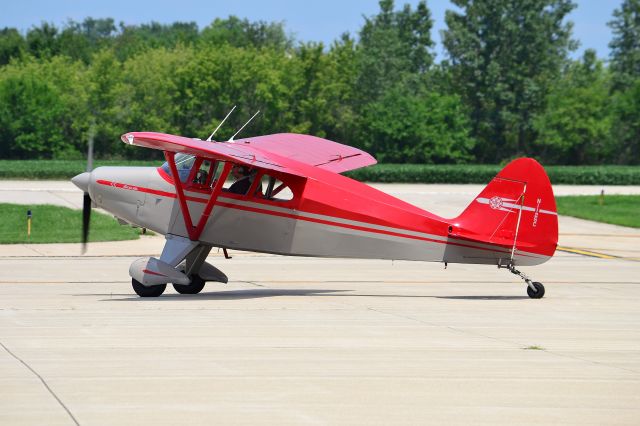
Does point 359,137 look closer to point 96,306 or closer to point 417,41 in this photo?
point 417,41

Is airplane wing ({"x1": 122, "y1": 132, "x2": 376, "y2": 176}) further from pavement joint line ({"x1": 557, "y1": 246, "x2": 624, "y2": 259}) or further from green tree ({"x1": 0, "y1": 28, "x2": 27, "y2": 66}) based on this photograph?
green tree ({"x1": 0, "y1": 28, "x2": 27, "y2": 66})

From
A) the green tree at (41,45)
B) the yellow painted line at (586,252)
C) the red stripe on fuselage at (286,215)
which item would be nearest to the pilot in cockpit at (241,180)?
the red stripe on fuselage at (286,215)

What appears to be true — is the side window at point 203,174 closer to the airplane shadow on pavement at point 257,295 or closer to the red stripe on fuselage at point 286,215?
the red stripe on fuselage at point 286,215

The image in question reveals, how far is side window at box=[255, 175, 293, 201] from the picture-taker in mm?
16625

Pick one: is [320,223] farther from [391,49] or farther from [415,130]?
[391,49]

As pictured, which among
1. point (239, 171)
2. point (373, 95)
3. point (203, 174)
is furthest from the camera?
point (373, 95)

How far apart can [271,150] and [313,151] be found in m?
1.00

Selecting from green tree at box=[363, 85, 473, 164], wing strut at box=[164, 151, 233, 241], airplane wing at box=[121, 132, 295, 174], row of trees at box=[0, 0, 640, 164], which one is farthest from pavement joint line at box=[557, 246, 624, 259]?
green tree at box=[363, 85, 473, 164]

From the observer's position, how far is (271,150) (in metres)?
18.0

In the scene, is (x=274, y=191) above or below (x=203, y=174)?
below

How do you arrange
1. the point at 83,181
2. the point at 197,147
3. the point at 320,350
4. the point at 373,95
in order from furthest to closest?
the point at 373,95
the point at 83,181
the point at 197,147
the point at 320,350

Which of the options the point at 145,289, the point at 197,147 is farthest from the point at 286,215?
the point at 145,289

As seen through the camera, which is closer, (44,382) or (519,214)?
(44,382)

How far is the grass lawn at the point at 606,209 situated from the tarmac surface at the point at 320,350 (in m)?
18.6
